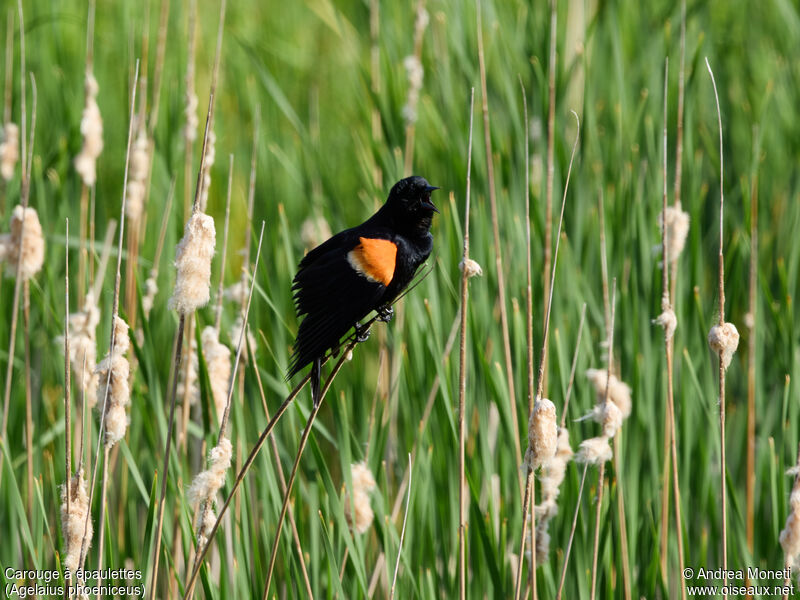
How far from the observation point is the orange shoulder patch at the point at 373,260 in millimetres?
1564

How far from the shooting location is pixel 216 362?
5.53 feet

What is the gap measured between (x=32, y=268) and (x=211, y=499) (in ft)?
2.54

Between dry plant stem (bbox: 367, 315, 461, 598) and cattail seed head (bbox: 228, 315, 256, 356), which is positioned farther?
dry plant stem (bbox: 367, 315, 461, 598)

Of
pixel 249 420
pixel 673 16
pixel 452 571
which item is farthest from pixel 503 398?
pixel 673 16

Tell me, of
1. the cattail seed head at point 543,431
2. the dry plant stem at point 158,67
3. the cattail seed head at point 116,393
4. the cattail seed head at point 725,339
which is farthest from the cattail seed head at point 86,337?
the cattail seed head at point 725,339

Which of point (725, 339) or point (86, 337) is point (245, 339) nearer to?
point (86, 337)

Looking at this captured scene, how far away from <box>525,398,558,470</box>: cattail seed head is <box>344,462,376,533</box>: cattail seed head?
506 millimetres

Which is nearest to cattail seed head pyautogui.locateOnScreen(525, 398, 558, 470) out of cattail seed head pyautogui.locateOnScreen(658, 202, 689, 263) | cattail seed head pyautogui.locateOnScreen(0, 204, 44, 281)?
cattail seed head pyautogui.locateOnScreen(658, 202, 689, 263)

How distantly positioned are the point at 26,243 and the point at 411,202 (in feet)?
2.74

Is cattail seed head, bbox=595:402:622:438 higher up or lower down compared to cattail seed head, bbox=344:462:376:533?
higher up

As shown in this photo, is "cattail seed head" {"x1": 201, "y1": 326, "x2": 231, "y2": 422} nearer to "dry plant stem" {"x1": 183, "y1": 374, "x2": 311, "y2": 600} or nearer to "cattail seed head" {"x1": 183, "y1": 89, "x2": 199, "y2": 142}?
"dry plant stem" {"x1": 183, "y1": 374, "x2": 311, "y2": 600}

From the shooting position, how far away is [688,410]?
196 cm

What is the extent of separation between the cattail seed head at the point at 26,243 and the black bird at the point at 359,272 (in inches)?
23.5

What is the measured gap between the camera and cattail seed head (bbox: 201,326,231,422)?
1663 millimetres
